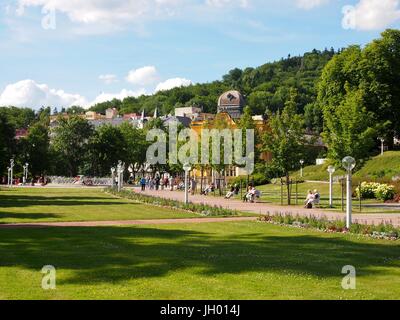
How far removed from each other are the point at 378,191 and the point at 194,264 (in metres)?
31.3

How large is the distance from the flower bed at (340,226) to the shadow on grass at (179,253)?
1413 millimetres

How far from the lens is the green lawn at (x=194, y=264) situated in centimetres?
1032

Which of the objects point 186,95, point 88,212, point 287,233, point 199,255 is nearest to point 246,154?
point 88,212

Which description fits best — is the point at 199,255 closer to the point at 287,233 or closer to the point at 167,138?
the point at 287,233

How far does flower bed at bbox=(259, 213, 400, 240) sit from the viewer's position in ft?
61.8

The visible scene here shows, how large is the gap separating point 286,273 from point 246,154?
3790cm

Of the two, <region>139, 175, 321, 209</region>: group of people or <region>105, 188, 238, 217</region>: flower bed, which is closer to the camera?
<region>105, 188, 238, 217</region>: flower bed

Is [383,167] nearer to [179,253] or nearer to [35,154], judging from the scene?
[179,253]

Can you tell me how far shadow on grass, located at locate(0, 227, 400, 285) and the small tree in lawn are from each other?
19.0 meters

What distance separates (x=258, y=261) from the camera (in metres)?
13.7

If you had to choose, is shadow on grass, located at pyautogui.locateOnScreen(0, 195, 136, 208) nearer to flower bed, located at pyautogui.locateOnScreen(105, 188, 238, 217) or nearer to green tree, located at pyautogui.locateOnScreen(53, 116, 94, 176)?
flower bed, located at pyautogui.locateOnScreen(105, 188, 238, 217)
